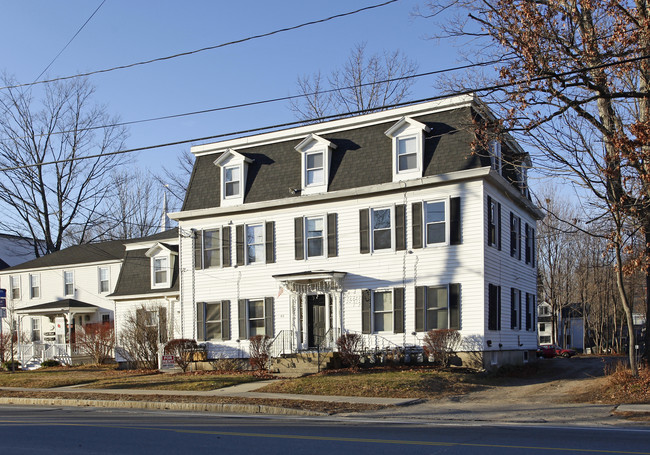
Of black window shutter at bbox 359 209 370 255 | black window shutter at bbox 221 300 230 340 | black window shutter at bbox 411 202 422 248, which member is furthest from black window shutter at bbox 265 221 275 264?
black window shutter at bbox 411 202 422 248

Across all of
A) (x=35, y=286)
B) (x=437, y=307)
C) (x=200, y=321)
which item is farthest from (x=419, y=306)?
(x=35, y=286)

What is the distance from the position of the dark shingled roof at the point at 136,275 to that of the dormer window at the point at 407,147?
523 inches

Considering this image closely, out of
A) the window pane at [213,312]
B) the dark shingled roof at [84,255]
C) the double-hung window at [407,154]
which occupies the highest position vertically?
the double-hung window at [407,154]

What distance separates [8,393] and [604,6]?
20062 millimetres

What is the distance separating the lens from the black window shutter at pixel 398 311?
2375 centimetres

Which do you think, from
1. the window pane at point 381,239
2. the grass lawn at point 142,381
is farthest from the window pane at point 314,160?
the grass lawn at point 142,381

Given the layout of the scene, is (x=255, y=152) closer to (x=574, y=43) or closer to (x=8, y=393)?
(x=8, y=393)

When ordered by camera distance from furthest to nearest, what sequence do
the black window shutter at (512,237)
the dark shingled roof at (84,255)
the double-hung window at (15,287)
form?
the double-hung window at (15,287) → the dark shingled roof at (84,255) → the black window shutter at (512,237)

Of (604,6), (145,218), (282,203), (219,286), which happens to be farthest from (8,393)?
(145,218)

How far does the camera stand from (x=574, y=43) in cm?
1523

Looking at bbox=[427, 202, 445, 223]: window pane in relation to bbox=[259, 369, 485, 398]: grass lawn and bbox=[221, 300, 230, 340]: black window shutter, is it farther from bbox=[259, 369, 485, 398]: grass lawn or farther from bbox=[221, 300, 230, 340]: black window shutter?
bbox=[221, 300, 230, 340]: black window shutter

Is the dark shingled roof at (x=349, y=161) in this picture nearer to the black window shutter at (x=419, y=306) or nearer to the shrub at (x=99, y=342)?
the black window shutter at (x=419, y=306)

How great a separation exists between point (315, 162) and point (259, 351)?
25.0 ft

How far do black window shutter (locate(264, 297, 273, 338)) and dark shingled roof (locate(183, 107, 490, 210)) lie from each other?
13.4 ft
